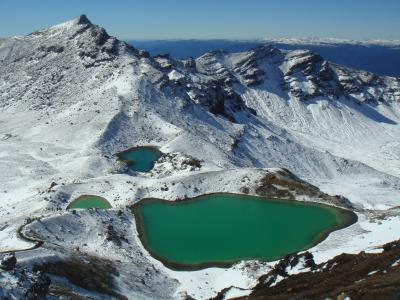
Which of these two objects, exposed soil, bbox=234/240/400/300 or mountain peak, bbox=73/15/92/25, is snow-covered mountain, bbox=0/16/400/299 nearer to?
mountain peak, bbox=73/15/92/25

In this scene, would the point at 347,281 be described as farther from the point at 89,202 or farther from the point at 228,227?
the point at 89,202

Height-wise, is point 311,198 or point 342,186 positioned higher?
point 311,198

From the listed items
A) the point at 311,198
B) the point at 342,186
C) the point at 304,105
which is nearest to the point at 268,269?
the point at 311,198

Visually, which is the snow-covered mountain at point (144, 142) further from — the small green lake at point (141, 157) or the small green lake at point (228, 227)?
the small green lake at point (141, 157)

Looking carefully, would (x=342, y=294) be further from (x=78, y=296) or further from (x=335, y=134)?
(x=335, y=134)

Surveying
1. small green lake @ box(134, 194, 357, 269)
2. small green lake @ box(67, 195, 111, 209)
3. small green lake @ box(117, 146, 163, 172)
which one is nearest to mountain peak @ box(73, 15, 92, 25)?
small green lake @ box(117, 146, 163, 172)

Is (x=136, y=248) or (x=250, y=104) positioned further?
(x=250, y=104)
